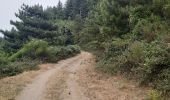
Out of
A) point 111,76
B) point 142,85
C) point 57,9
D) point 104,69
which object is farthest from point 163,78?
point 57,9

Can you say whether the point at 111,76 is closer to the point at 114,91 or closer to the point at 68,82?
the point at 68,82

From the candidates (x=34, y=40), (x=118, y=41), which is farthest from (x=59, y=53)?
(x=118, y=41)

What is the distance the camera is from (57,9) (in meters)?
87.8

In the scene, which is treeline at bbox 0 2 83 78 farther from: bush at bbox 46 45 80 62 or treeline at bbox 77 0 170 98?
treeline at bbox 77 0 170 98

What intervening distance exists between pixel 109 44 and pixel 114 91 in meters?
10.2

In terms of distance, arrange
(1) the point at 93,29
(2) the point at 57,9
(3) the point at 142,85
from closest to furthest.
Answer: (3) the point at 142,85 < (1) the point at 93,29 < (2) the point at 57,9

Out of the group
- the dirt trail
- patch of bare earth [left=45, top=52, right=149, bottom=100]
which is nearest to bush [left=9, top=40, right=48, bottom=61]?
the dirt trail

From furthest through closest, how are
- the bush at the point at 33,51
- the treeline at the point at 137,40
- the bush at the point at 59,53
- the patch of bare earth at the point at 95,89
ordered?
the bush at the point at 59,53 < the bush at the point at 33,51 < the treeline at the point at 137,40 < the patch of bare earth at the point at 95,89

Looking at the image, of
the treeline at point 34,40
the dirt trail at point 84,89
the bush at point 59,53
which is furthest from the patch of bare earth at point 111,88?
the bush at point 59,53

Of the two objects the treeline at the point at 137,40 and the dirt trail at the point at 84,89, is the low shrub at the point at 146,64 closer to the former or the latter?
the treeline at the point at 137,40

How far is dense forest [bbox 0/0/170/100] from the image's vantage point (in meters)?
19.1

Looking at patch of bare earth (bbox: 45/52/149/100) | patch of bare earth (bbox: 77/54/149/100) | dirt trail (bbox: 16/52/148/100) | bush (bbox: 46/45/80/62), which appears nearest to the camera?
patch of bare earth (bbox: 77/54/149/100)

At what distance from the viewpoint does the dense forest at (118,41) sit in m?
19.1

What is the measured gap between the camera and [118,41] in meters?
27.2
